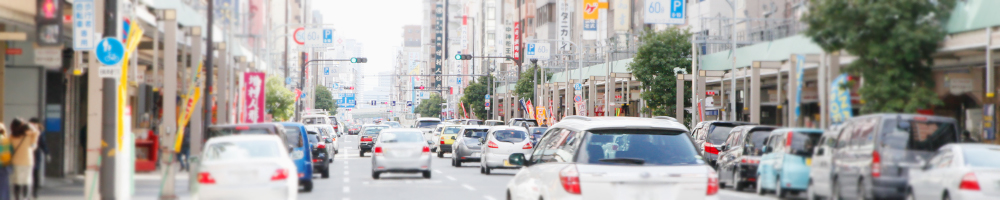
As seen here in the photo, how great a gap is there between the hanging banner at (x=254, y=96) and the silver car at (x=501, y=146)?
627 centimetres

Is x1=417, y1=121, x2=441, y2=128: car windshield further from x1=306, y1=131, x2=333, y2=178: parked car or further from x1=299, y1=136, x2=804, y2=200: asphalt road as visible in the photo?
x1=306, y1=131, x2=333, y2=178: parked car

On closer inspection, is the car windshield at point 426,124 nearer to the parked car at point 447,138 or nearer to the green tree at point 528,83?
the parked car at point 447,138

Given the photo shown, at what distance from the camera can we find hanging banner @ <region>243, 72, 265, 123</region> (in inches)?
1116

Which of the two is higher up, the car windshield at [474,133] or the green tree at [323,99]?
the green tree at [323,99]

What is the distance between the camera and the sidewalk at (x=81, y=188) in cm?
1888

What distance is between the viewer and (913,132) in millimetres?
13914

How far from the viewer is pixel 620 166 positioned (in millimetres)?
9188

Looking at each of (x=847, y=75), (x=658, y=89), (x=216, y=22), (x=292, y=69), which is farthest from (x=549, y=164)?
(x=292, y=69)

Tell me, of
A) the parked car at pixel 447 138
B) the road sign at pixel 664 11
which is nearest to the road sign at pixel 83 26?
the parked car at pixel 447 138

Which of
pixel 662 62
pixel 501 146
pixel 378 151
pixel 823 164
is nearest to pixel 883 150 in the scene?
pixel 823 164

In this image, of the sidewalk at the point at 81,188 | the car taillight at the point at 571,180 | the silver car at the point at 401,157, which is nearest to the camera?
the car taillight at the point at 571,180

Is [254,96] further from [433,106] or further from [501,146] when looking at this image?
[433,106]

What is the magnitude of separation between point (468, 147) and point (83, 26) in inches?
681

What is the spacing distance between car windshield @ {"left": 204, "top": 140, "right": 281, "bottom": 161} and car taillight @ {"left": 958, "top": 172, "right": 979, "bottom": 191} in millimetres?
9227
